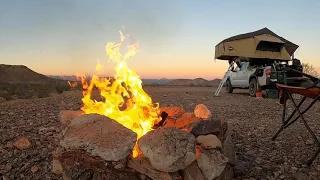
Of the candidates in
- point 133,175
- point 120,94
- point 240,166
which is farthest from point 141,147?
point 240,166

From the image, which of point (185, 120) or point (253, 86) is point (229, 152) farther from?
point (253, 86)

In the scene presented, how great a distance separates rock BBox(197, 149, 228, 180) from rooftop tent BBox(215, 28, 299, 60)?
14.5 meters

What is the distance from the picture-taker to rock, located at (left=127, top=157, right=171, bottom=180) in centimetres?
316

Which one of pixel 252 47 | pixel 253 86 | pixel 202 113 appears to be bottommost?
pixel 253 86

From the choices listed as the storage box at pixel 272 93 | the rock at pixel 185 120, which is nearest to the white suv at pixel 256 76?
the storage box at pixel 272 93

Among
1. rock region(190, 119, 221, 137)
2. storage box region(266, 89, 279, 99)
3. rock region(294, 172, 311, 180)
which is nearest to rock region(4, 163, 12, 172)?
rock region(190, 119, 221, 137)

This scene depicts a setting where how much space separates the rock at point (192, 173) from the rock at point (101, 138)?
2.09 ft

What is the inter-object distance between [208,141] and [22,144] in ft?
9.23

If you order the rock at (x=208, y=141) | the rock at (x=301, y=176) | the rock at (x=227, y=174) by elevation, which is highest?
the rock at (x=208, y=141)

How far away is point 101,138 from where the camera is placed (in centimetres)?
321

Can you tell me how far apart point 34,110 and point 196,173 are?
599 centimetres

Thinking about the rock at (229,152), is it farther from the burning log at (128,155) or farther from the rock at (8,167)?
the rock at (8,167)

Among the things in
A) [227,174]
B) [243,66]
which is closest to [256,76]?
[243,66]

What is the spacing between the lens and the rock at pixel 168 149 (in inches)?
119
